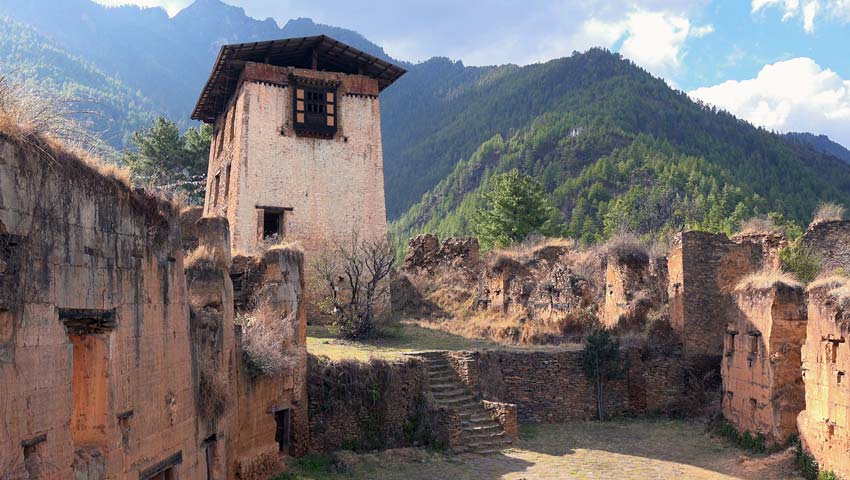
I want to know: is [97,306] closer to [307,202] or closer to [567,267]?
[307,202]

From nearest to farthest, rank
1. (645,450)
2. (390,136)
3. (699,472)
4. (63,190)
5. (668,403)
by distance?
1. (63,190)
2. (699,472)
3. (645,450)
4. (668,403)
5. (390,136)

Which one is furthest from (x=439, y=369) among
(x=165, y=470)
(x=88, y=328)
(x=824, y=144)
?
(x=824, y=144)

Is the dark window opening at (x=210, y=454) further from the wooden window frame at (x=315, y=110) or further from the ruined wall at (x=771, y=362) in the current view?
the wooden window frame at (x=315, y=110)

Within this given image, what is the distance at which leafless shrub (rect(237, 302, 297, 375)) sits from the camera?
480 inches

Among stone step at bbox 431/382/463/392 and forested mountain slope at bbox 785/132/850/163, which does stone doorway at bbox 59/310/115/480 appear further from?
forested mountain slope at bbox 785/132/850/163

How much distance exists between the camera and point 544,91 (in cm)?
8794

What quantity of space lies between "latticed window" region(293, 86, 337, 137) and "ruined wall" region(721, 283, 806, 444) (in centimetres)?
1405

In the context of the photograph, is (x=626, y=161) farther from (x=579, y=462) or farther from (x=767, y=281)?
(x=579, y=462)

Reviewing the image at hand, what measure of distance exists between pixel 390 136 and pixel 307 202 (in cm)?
8736

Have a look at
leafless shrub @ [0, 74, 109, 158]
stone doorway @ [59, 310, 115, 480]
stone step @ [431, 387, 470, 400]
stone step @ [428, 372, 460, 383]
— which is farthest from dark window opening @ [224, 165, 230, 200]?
stone doorway @ [59, 310, 115, 480]

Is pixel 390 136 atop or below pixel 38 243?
atop

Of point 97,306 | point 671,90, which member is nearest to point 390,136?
point 671,90

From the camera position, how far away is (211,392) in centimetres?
1016

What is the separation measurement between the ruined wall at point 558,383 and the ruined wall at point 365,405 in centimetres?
197
